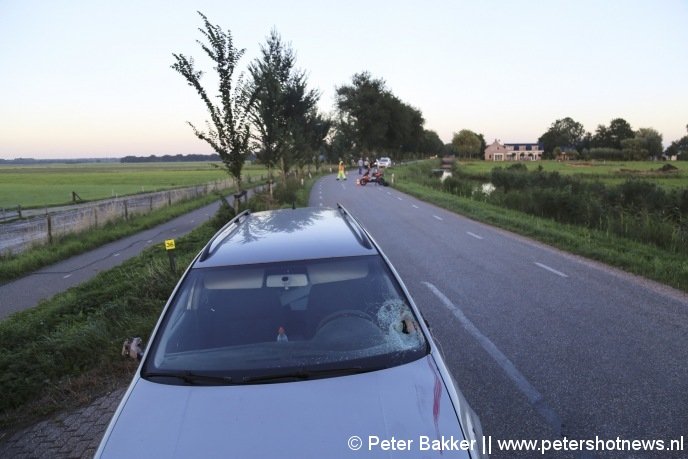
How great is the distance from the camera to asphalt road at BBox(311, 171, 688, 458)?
3.71m

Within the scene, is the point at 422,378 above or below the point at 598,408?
above

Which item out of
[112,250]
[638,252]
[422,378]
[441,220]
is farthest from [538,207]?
[422,378]

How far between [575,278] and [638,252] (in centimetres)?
295

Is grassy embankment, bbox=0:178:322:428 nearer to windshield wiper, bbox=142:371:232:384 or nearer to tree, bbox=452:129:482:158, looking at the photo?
windshield wiper, bbox=142:371:232:384

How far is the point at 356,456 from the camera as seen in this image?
199 cm

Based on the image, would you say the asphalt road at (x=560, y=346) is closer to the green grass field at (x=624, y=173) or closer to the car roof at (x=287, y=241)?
the car roof at (x=287, y=241)

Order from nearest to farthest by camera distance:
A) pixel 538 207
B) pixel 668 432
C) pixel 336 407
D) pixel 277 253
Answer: pixel 336 407, pixel 277 253, pixel 668 432, pixel 538 207

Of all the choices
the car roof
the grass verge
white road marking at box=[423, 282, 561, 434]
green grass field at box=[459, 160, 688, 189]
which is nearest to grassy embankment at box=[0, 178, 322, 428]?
the car roof

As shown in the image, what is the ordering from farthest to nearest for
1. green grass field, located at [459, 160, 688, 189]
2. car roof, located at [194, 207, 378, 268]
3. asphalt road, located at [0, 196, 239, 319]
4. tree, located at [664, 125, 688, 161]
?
tree, located at [664, 125, 688, 161] → green grass field, located at [459, 160, 688, 189] → asphalt road, located at [0, 196, 239, 319] → car roof, located at [194, 207, 378, 268]

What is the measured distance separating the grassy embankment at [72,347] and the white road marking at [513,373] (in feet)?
11.8

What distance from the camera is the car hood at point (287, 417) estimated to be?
2.04 meters

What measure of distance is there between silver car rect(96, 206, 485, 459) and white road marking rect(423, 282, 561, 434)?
5.42 feet

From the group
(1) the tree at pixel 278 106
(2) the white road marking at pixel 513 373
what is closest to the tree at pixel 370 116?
(1) the tree at pixel 278 106

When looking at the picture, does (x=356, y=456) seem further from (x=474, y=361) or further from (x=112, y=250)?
(x=112, y=250)
